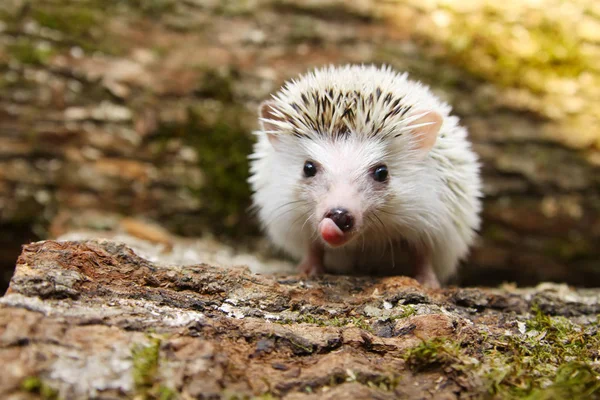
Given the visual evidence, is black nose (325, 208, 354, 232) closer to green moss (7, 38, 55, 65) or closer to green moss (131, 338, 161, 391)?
green moss (131, 338, 161, 391)

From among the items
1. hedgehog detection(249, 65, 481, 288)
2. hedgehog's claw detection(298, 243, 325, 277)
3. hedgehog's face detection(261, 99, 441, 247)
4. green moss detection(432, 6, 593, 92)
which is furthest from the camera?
green moss detection(432, 6, 593, 92)

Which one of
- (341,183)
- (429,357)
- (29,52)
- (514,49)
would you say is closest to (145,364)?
(429,357)

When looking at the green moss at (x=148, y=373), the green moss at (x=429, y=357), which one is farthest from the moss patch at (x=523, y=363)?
the green moss at (x=148, y=373)

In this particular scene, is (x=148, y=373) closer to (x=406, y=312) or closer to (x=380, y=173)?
(x=406, y=312)

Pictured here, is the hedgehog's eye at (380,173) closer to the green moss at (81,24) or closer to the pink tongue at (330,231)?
the pink tongue at (330,231)

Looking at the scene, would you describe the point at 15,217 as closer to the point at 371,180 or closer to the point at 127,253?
the point at 127,253

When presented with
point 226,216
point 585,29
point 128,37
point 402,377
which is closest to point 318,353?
point 402,377

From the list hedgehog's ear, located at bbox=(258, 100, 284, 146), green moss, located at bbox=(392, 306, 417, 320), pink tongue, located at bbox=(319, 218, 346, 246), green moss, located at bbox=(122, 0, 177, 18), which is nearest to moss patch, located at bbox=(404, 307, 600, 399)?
green moss, located at bbox=(392, 306, 417, 320)
